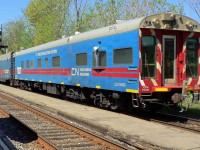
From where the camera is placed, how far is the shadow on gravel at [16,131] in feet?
31.4

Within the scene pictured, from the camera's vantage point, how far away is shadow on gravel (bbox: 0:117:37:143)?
9578 mm

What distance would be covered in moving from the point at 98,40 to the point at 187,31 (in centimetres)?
362

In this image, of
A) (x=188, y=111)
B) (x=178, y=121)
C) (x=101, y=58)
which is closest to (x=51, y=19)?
(x=101, y=58)

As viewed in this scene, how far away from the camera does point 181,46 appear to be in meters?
12.5

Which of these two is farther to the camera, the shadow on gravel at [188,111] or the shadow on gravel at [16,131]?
the shadow on gravel at [188,111]

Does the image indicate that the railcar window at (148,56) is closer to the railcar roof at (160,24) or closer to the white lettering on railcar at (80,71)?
the railcar roof at (160,24)

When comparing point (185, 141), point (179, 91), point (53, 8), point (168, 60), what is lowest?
point (185, 141)

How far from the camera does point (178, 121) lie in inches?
478

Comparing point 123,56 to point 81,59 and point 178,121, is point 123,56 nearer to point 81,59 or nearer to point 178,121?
point 178,121

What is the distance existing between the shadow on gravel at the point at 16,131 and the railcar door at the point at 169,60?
190 inches

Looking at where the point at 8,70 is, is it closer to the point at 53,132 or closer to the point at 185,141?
the point at 53,132

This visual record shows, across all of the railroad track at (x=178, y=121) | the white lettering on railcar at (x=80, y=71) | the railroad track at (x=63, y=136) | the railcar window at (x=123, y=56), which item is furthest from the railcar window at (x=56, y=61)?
the railroad track at (x=178, y=121)

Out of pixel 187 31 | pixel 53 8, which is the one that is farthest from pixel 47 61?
pixel 53 8

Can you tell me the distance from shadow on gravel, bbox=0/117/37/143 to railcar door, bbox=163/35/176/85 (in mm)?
4828
